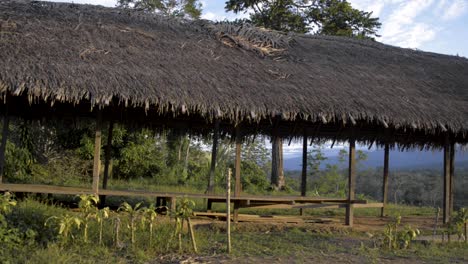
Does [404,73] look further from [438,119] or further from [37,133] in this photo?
[37,133]

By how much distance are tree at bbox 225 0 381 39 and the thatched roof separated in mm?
5618

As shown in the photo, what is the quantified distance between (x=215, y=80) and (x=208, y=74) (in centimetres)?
20

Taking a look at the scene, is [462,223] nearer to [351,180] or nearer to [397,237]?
[397,237]

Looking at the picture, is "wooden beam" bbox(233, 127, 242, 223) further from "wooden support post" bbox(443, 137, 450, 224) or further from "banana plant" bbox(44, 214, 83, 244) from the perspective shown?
"wooden support post" bbox(443, 137, 450, 224)

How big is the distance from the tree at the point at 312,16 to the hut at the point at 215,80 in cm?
521

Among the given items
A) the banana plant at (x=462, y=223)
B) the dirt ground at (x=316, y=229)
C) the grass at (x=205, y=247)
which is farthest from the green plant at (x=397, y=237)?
the banana plant at (x=462, y=223)

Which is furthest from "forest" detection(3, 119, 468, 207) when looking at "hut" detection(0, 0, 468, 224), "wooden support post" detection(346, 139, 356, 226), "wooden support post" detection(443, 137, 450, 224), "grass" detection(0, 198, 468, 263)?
"wooden support post" detection(443, 137, 450, 224)

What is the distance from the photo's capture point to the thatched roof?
6410 mm

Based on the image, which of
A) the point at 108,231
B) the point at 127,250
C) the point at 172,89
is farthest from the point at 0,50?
the point at 127,250

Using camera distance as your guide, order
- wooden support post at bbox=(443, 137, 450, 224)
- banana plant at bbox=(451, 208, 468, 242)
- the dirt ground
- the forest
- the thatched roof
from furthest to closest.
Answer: the forest, wooden support post at bbox=(443, 137, 450, 224), banana plant at bbox=(451, 208, 468, 242), the thatched roof, the dirt ground

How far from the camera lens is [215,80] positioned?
7.13m

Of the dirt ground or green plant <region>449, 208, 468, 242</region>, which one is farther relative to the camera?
green plant <region>449, 208, 468, 242</region>

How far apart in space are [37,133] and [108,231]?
851 cm

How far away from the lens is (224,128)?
9.12 metres
